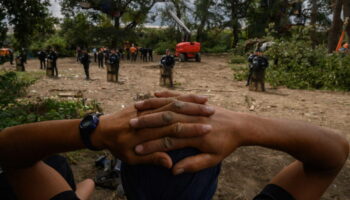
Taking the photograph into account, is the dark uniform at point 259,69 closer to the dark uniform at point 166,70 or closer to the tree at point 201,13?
the dark uniform at point 166,70

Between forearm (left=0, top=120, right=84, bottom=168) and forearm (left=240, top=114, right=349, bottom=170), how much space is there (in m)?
0.63

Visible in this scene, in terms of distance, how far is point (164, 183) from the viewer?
3.53 feet

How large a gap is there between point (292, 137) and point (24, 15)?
222 inches

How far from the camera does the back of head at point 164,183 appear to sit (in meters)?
1.06

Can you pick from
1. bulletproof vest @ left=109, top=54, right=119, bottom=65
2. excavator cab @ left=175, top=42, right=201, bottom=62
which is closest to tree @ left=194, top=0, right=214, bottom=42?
excavator cab @ left=175, top=42, right=201, bottom=62

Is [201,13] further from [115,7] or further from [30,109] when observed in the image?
[30,109]

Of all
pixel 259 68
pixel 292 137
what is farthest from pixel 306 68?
pixel 292 137

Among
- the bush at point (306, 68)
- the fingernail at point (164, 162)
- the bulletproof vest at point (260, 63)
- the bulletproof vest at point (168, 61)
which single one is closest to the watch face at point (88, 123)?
the fingernail at point (164, 162)

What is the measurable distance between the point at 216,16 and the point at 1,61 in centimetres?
3661

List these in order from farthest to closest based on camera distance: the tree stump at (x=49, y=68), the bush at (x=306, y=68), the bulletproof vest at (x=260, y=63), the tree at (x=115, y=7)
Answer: the tree at (x=115, y=7) < the tree stump at (x=49, y=68) < the bush at (x=306, y=68) < the bulletproof vest at (x=260, y=63)

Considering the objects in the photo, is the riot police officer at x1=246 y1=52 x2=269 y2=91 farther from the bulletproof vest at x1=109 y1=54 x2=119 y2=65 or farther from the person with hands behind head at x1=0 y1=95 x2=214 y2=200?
the person with hands behind head at x1=0 y1=95 x2=214 y2=200

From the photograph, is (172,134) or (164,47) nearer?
(172,134)

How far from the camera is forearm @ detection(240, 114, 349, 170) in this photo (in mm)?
1009

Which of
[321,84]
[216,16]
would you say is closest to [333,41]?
[321,84]
